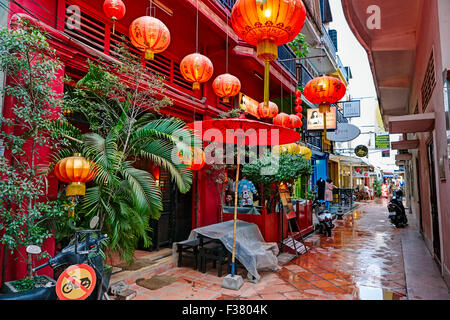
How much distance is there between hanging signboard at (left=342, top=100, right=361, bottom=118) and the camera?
54.9 feet

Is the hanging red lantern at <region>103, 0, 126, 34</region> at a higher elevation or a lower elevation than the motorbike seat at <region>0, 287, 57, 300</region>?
higher

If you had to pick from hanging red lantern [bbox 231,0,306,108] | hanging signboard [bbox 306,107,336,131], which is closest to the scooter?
hanging red lantern [bbox 231,0,306,108]

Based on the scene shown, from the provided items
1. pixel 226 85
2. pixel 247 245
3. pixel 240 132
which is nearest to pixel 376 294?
pixel 247 245

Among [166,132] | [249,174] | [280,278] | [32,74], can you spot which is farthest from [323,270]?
[32,74]

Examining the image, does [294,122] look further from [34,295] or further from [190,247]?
[34,295]

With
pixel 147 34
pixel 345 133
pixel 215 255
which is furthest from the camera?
pixel 345 133

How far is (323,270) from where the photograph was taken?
5.97 metres

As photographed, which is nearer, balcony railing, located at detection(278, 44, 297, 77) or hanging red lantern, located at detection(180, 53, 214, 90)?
hanging red lantern, located at detection(180, 53, 214, 90)

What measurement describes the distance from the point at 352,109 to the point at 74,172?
55.5 feet

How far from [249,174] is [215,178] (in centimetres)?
121

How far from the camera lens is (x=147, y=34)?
14.0 ft

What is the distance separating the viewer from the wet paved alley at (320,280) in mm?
4621

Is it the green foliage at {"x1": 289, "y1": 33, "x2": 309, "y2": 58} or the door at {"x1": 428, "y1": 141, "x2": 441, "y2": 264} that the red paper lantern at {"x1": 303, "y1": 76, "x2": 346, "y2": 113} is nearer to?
the door at {"x1": 428, "y1": 141, "x2": 441, "y2": 264}
